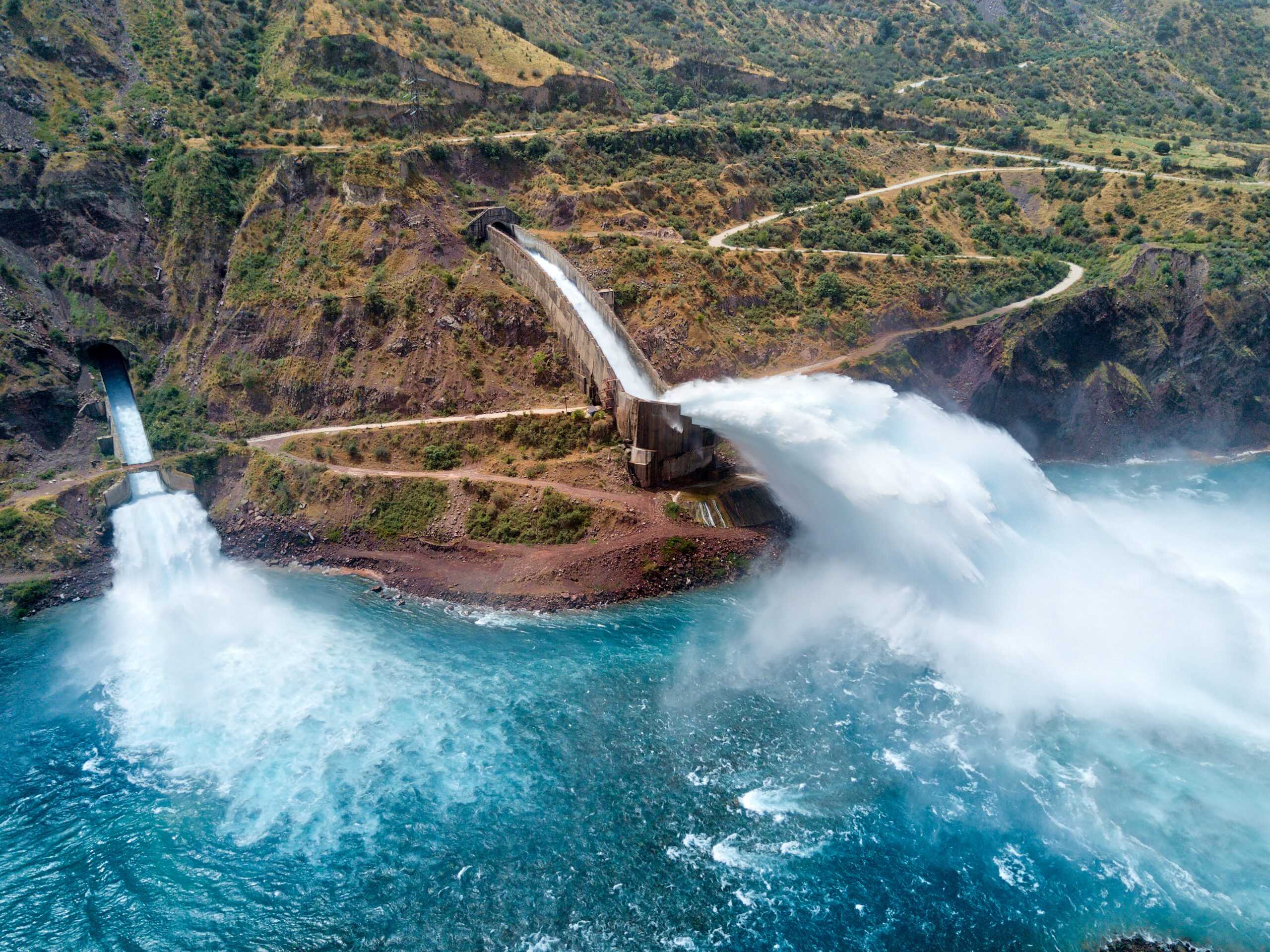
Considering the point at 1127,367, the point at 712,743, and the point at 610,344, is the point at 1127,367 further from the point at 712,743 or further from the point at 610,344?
the point at 712,743

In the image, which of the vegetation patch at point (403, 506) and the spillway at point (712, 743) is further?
the vegetation patch at point (403, 506)

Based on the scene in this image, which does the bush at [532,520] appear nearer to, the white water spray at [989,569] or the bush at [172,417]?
the white water spray at [989,569]

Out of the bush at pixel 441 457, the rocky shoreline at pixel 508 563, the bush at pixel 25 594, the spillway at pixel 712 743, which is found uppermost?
the bush at pixel 441 457

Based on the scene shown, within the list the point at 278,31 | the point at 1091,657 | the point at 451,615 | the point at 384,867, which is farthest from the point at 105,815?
the point at 278,31

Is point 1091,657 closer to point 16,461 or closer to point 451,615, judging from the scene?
point 451,615

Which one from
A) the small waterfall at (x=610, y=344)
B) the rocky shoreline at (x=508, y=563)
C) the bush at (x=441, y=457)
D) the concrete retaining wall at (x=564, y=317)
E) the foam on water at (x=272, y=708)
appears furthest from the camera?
the concrete retaining wall at (x=564, y=317)

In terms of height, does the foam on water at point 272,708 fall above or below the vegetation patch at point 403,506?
below

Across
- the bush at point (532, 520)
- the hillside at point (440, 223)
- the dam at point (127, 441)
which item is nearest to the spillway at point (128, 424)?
the dam at point (127, 441)
